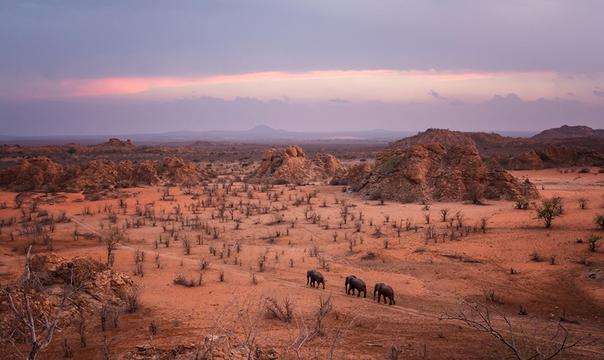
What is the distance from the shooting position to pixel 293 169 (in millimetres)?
32094

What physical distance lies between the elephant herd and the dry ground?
0.19m

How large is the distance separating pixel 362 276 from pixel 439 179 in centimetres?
1329

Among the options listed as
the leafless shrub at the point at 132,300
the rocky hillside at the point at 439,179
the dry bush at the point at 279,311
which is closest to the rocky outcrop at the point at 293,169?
the rocky hillside at the point at 439,179

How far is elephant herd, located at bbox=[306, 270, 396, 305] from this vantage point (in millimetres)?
8969

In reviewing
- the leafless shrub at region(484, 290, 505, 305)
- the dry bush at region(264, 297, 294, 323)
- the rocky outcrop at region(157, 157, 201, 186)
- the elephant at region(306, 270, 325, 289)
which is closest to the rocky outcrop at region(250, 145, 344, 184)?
the rocky outcrop at region(157, 157, 201, 186)

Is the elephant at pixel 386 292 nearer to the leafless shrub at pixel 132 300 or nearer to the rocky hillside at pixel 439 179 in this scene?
the leafless shrub at pixel 132 300

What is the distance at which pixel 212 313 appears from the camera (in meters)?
8.34

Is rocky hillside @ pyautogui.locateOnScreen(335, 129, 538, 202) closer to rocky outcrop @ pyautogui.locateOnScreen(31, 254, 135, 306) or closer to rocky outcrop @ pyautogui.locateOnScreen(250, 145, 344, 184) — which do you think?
rocky outcrop @ pyautogui.locateOnScreen(250, 145, 344, 184)

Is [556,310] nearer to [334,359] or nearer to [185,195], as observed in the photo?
[334,359]

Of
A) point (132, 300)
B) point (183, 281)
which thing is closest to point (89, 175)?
point (183, 281)

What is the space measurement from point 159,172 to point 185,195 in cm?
715

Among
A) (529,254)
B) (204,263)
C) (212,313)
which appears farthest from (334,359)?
(529,254)

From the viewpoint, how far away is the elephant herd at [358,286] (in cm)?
897

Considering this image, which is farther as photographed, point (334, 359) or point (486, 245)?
point (486, 245)
